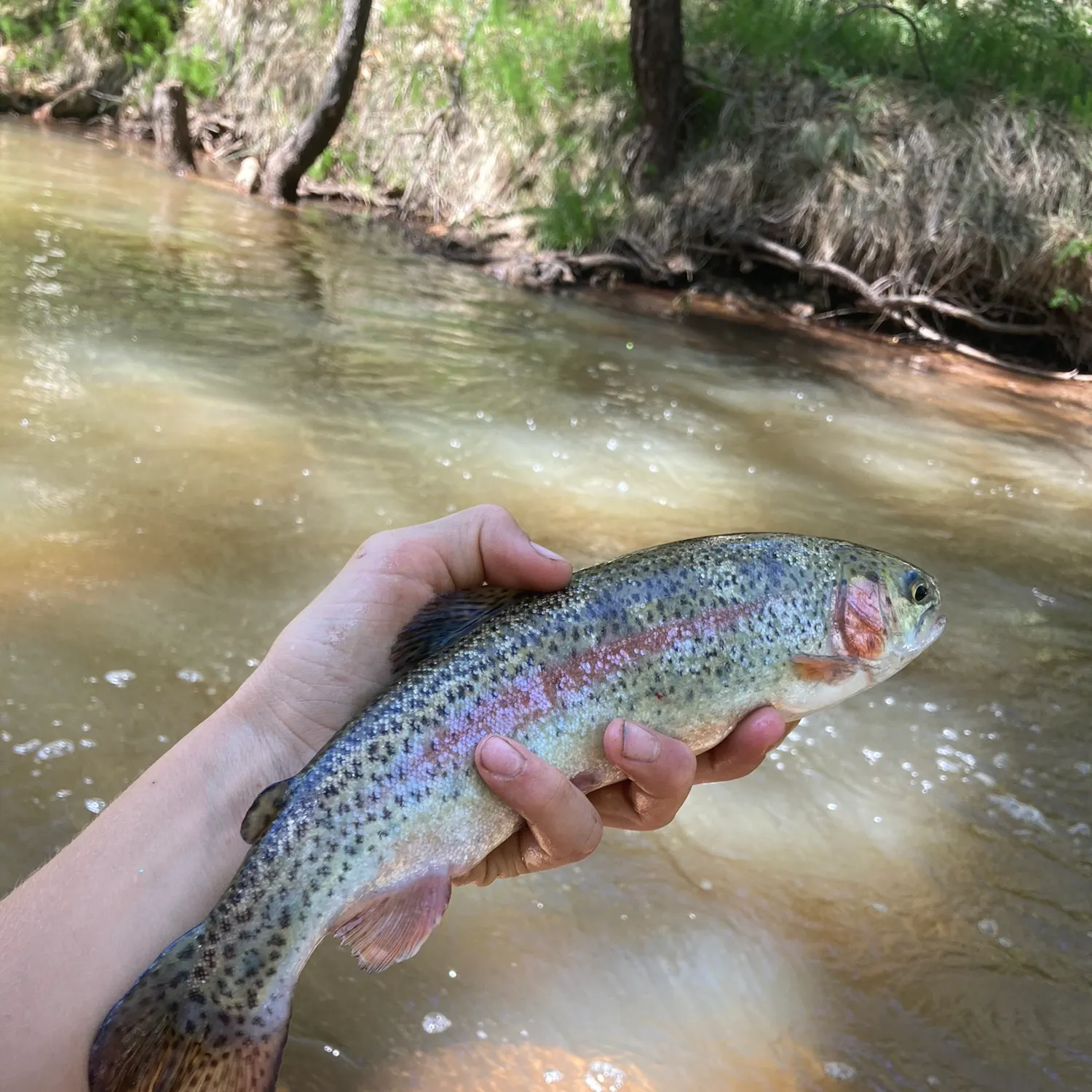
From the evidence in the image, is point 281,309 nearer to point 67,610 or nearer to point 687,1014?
point 67,610

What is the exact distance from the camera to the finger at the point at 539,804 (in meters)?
2.17

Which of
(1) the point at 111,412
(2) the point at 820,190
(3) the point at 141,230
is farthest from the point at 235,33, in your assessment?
(1) the point at 111,412

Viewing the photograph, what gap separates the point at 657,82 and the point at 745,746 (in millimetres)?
13767

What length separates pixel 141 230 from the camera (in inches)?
460

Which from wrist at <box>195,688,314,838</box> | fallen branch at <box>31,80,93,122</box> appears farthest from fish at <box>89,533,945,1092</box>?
fallen branch at <box>31,80,93,122</box>

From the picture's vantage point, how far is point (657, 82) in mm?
14086

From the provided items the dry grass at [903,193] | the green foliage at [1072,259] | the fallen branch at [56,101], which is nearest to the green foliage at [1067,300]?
the green foliage at [1072,259]

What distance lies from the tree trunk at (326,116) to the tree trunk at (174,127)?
166 centimetres

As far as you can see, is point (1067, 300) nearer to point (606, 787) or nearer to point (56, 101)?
point (606, 787)

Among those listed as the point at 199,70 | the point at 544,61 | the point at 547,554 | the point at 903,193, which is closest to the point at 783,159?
the point at 903,193

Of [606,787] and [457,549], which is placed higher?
[457,549]

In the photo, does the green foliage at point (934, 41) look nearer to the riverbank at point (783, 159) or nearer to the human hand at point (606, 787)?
the riverbank at point (783, 159)

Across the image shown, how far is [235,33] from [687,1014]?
21.3 m

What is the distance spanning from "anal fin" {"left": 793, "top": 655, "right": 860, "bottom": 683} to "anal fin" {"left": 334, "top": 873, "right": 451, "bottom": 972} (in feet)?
3.48
